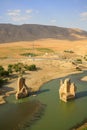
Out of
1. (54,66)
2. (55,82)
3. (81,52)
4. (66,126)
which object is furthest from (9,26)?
(66,126)

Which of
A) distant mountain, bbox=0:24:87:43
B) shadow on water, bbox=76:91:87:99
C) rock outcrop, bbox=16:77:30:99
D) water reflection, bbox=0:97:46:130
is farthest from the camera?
distant mountain, bbox=0:24:87:43

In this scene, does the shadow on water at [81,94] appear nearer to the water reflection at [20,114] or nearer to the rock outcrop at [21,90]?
the water reflection at [20,114]

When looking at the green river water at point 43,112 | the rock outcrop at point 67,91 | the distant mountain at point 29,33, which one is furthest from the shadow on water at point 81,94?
the distant mountain at point 29,33

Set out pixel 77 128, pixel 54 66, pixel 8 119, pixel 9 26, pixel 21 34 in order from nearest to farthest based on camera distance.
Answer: pixel 77 128
pixel 8 119
pixel 54 66
pixel 21 34
pixel 9 26

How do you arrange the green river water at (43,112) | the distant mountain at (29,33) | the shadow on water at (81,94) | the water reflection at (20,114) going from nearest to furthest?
the green river water at (43,112), the water reflection at (20,114), the shadow on water at (81,94), the distant mountain at (29,33)

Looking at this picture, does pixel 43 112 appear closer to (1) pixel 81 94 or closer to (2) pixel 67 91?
(2) pixel 67 91

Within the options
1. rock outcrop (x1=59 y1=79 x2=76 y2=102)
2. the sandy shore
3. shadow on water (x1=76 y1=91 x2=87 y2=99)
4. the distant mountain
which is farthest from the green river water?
the distant mountain

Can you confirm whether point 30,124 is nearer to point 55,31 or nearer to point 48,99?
point 48,99

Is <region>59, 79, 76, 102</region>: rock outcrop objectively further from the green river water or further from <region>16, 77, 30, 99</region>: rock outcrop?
<region>16, 77, 30, 99</region>: rock outcrop
